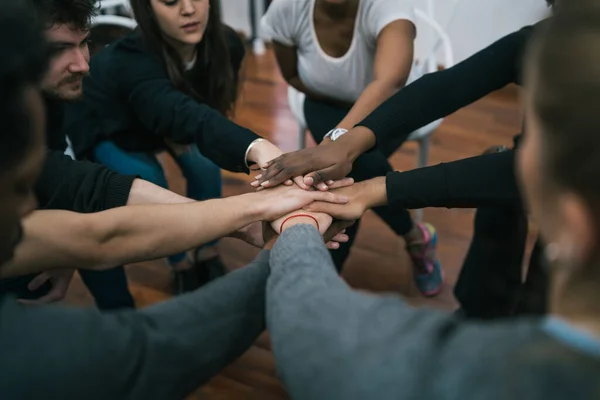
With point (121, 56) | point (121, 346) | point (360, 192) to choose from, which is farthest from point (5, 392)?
point (121, 56)

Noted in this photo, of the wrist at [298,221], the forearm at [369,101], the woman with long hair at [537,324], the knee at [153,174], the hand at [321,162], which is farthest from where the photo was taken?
the knee at [153,174]

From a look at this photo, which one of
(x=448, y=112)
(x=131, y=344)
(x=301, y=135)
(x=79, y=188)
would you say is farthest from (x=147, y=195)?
(x=301, y=135)

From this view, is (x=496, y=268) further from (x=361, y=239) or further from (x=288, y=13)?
(x=288, y=13)

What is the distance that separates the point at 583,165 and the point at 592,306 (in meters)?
0.12

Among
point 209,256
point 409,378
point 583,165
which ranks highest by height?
point 583,165

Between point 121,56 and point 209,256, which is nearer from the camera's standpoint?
point 121,56

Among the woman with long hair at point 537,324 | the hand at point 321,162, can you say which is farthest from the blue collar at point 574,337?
Result: the hand at point 321,162

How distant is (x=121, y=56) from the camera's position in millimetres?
1485

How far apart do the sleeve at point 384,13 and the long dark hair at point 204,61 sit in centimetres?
37

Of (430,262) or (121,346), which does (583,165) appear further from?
(430,262)

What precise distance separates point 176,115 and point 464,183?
66 cm

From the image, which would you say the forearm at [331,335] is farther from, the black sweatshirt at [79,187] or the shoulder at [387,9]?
the shoulder at [387,9]

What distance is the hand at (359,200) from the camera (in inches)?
48.5

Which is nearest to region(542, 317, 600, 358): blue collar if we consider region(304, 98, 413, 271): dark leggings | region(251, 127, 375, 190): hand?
region(251, 127, 375, 190): hand
